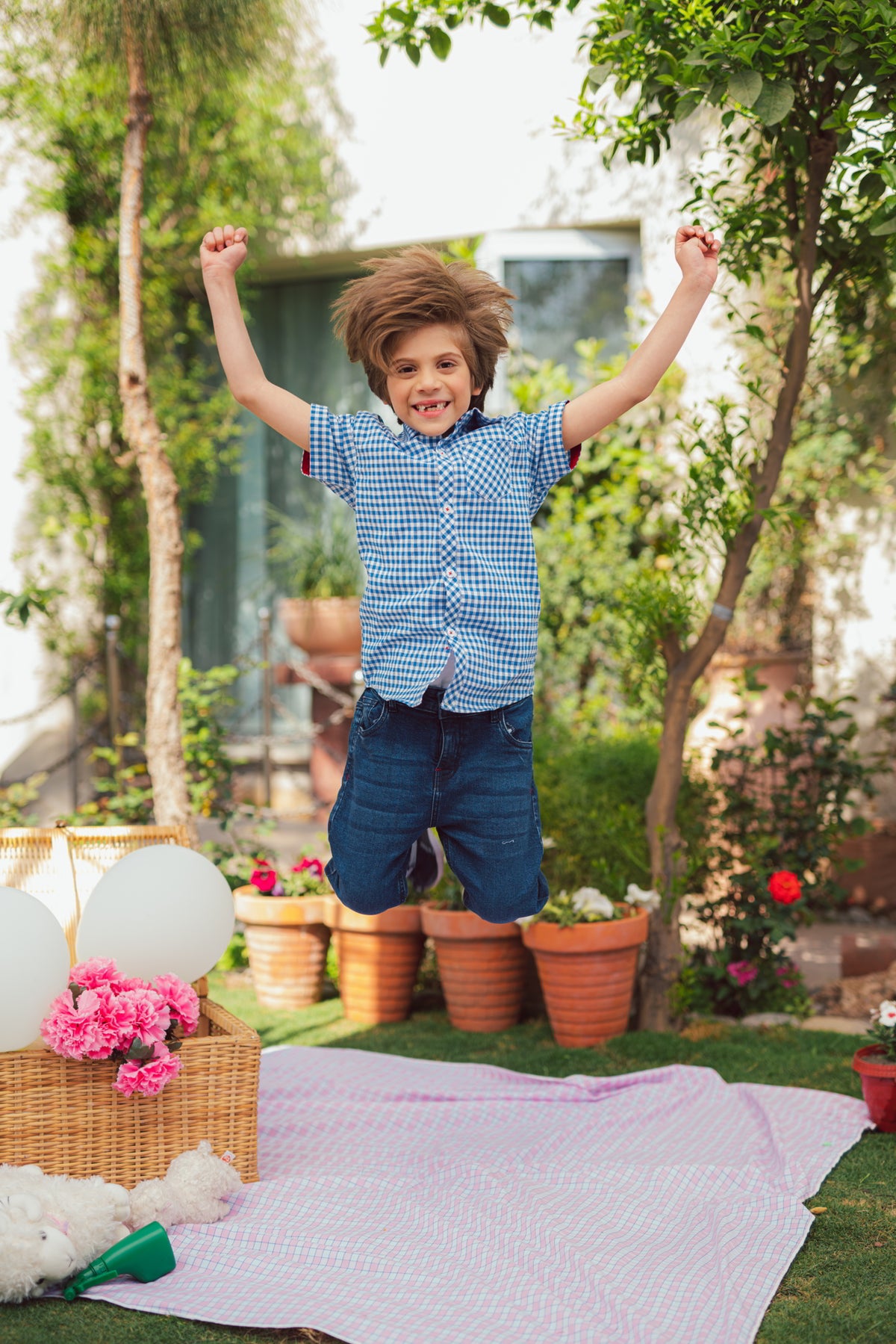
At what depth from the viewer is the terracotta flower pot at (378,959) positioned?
3740mm

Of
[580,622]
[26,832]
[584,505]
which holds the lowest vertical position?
[26,832]

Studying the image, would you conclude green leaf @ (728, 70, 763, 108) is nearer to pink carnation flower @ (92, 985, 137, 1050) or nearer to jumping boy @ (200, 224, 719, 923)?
jumping boy @ (200, 224, 719, 923)

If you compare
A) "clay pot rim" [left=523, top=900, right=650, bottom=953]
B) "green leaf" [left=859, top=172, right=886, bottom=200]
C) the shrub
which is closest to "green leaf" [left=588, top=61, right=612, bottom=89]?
"green leaf" [left=859, top=172, right=886, bottom=200]

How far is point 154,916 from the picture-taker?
2.50 metres

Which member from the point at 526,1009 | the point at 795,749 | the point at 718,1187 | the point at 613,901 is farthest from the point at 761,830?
the point at 718,1187

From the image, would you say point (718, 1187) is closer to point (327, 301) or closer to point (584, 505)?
point (584, 505)

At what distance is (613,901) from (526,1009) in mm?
493

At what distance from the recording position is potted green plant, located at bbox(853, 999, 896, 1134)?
2779mm

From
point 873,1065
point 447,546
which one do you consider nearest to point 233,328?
point 447,546

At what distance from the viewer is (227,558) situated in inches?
269

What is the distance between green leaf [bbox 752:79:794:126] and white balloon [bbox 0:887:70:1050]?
219cm

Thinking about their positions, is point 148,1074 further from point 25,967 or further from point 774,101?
point 774,101

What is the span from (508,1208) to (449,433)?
1.50 metres

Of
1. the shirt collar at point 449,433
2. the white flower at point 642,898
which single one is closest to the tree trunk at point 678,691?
the white flower at point 642,898
